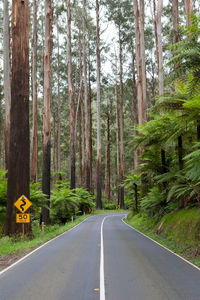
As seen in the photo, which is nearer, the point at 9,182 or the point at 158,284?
the point at 158,284

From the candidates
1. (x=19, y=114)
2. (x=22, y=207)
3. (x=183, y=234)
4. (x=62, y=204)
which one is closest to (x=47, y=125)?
(x=62, y=204)

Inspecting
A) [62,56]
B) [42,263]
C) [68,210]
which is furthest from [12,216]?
[62,56]

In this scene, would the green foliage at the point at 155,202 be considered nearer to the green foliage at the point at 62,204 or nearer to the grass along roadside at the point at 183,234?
the grass along roadside at the point at 183,234

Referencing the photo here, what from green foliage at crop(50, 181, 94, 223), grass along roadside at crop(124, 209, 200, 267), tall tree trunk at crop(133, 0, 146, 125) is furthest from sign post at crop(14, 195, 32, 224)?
tall tree trunk at crop(133, 0, 146, 125)

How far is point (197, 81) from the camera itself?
377 inches

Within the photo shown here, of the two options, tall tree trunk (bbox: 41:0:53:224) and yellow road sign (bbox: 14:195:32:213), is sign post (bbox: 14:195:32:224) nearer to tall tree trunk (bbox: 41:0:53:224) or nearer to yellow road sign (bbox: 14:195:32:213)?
yellow road sign (bbox: 14:195:32:213)

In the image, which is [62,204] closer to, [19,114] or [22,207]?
[22,207]

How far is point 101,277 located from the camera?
282 inches

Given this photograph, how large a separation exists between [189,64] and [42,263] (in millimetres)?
7180

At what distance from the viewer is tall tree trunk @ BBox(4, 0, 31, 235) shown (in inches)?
546

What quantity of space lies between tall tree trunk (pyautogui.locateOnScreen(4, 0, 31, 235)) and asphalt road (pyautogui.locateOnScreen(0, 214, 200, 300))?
379 centimetres

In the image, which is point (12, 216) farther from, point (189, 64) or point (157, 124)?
point (189, 64)

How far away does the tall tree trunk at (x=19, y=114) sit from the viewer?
45.5ft

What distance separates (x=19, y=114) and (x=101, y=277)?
9.00 metres
